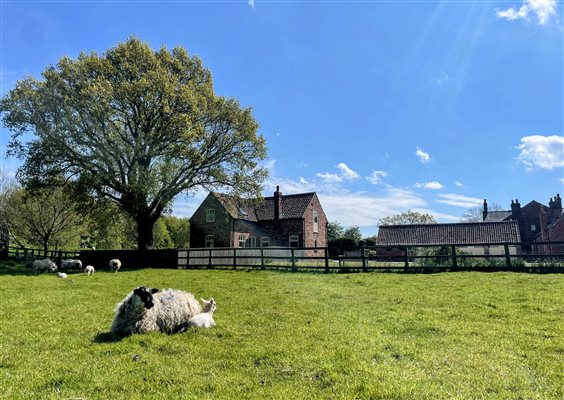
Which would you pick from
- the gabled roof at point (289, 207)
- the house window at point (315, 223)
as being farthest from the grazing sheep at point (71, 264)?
the house window at point (315, 223)

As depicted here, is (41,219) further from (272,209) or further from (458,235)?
(458,235)

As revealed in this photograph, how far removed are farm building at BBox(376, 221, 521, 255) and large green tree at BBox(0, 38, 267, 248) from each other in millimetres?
22773

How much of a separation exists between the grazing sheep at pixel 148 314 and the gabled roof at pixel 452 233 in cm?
3738

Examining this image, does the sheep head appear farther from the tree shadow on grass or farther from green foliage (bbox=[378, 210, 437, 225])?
green foliage (bbox=[378, 210, 437, 225])

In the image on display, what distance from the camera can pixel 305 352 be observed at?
493cm

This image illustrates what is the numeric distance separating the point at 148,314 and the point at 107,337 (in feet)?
2.25

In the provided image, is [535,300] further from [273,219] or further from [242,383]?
[273,219]

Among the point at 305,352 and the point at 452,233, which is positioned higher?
the point at 452,233

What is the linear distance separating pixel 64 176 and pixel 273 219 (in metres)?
20.8

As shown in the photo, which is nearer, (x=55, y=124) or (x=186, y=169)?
(x=55, y=124)

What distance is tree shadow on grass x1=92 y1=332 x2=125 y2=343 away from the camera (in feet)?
18.6

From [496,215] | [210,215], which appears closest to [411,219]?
[496,215]

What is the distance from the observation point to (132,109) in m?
24.1

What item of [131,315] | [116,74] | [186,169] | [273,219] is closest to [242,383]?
[131,315]
